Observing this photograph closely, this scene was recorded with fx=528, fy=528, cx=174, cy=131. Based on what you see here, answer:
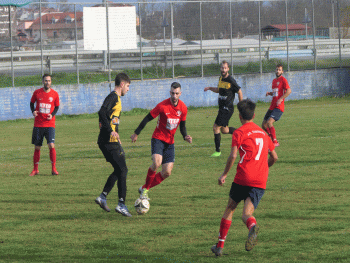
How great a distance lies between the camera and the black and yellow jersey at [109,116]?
779 centimetres

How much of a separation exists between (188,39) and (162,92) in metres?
3.41

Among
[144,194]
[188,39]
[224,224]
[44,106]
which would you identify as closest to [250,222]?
[224,224]

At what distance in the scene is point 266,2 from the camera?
2992 centimetres

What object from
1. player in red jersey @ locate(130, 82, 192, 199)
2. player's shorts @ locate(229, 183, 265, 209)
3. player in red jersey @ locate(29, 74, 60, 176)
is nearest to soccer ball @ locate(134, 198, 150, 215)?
player in red jersey @ locate(130, 82, 192, 199)

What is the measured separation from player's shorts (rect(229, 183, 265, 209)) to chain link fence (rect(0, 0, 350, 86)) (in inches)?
785

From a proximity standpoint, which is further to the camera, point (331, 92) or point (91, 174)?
point (331, 92)

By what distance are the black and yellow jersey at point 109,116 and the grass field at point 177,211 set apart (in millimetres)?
1156

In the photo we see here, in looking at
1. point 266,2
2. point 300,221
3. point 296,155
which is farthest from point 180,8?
point 300,221

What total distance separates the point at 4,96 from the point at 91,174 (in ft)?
45.4

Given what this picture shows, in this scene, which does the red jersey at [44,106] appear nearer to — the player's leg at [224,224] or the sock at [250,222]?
the player's leg at [224,224]

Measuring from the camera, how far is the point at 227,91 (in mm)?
13406

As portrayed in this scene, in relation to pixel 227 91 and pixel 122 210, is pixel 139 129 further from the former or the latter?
pixel 227 91

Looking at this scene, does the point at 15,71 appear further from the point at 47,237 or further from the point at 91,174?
the point at 47,237

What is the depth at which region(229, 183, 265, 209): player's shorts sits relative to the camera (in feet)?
18.8
